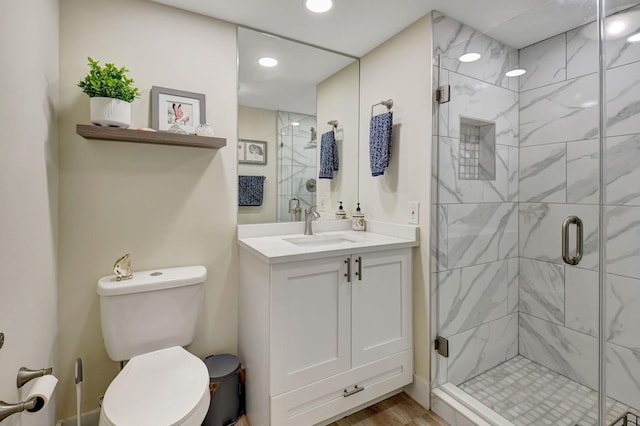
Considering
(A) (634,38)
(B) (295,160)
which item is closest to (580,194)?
(A) (634,38)

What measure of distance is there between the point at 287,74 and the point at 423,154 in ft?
3.68

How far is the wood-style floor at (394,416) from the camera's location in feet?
5.56

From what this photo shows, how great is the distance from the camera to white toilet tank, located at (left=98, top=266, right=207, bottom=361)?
1438mm

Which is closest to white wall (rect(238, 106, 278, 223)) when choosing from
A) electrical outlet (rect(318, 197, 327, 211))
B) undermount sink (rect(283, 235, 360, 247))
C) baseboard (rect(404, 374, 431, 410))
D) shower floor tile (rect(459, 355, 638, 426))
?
undermount sink (rect(283, 235, 360, 247))

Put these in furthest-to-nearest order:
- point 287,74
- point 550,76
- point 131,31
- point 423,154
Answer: point 287,74 < point 423,154 < point 550,76 < point 131,31

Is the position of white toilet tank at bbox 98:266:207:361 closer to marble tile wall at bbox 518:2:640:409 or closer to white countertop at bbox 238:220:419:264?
white countertop at bbox 238:220:419:264

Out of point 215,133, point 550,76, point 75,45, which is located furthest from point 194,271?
point 550,76

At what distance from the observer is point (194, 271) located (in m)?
1.68

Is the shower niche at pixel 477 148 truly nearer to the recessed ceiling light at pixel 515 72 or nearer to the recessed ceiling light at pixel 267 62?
the recessed ceiling light at pixel 515 72

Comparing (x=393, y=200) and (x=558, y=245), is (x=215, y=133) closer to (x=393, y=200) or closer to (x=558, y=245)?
(x=393, y=200)

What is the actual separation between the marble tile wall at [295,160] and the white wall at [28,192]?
1.22 metres

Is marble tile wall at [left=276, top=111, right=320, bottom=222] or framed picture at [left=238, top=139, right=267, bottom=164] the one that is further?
marble tile wall at [left=276, top=111, right=320, bottom=222]

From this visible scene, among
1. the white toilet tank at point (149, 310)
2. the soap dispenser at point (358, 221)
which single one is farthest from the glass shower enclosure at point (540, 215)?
the white toilet tank at point (149, 310)

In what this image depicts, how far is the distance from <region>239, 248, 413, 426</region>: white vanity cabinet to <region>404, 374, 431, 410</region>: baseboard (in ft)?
0.21
